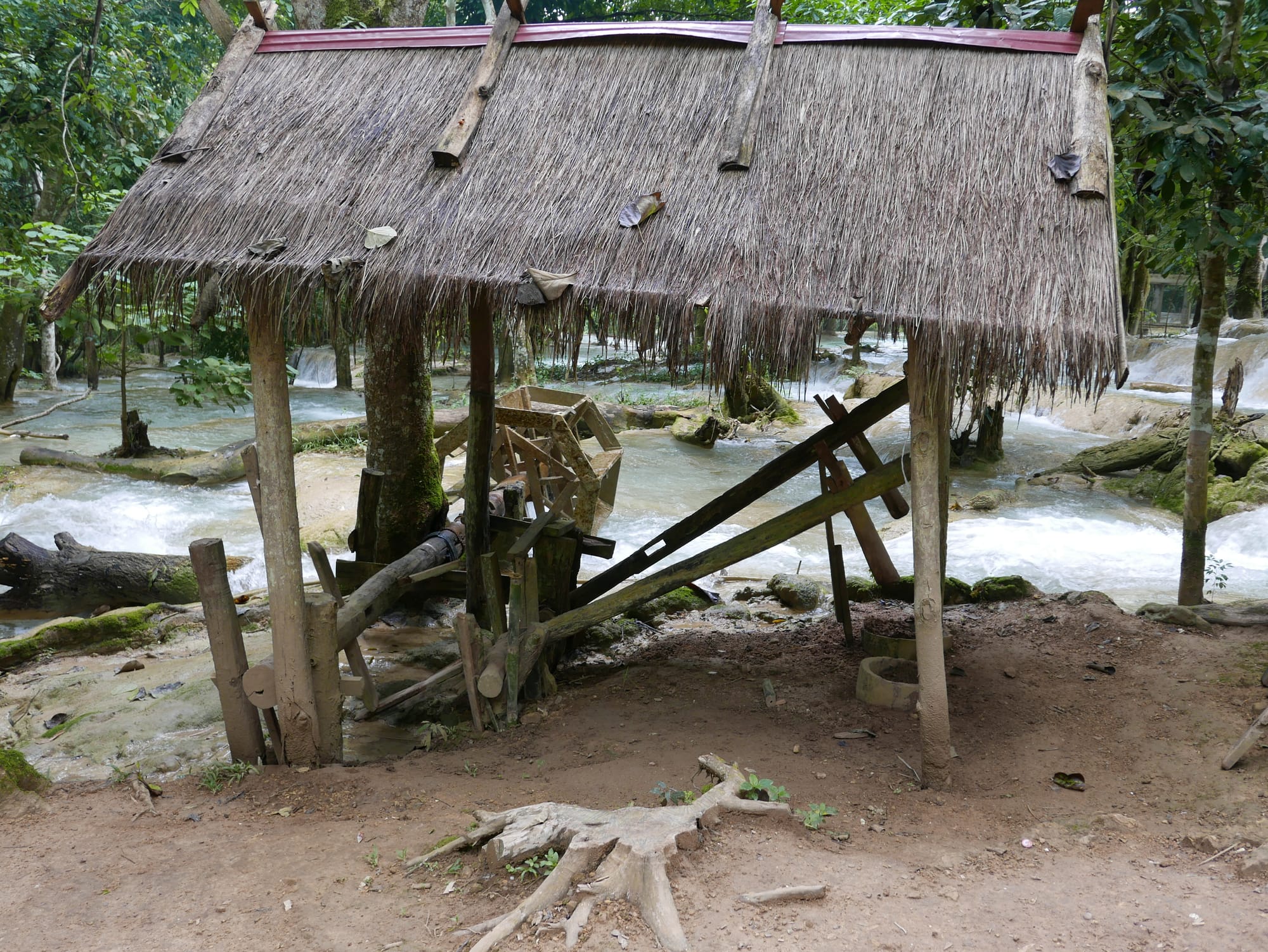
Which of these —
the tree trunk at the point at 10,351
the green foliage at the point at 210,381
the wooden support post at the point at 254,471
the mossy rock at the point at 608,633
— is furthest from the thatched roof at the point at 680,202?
Answer: the tree trunk at the point at 10,351

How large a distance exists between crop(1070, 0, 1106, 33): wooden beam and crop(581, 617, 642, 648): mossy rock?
4.36 m

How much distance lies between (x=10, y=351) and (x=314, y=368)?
8238 millimetres

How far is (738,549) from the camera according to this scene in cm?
461

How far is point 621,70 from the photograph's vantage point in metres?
4.87

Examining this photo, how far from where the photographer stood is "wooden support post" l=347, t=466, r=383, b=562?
646 centimetres

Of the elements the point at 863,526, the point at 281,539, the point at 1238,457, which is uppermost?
the point at 281,539

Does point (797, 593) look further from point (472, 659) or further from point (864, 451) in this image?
point (472, 659)

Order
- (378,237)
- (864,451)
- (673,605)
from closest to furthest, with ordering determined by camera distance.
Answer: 1. (378,237)
2. (864,451)
3. (673,605)

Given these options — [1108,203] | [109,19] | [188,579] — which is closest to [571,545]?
[1108,203]

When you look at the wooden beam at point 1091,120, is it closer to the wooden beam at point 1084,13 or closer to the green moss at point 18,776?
the wooden beam at point 1084,13

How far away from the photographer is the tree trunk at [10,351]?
1492cm

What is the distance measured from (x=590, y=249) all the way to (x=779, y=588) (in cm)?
Answer: 443

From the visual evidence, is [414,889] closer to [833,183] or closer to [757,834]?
[757,834]

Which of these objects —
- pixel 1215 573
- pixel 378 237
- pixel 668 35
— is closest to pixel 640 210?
pixel 378 237
